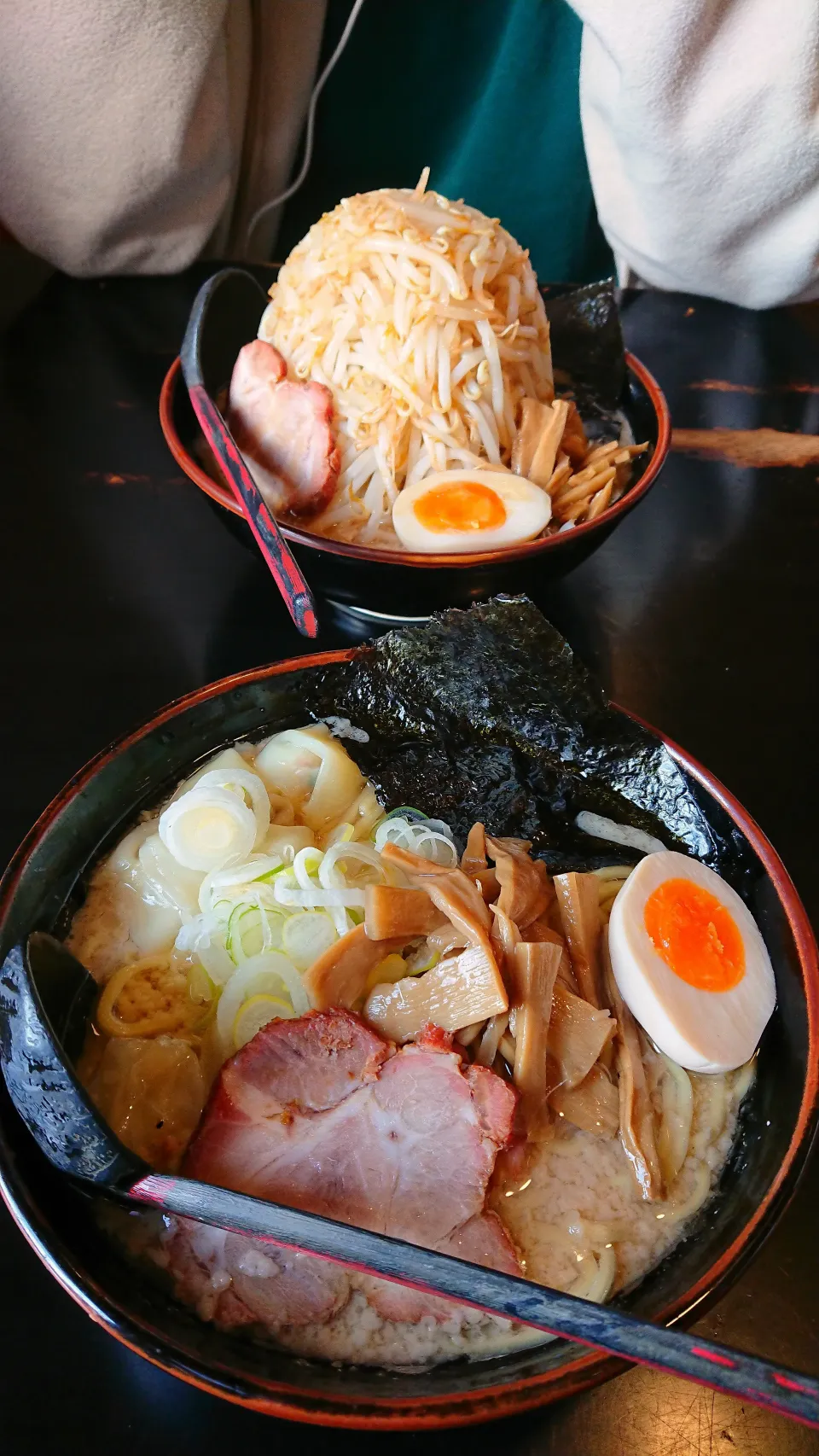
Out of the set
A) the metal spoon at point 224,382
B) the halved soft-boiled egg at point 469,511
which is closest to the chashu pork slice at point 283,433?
the metal spoon at point 224,382

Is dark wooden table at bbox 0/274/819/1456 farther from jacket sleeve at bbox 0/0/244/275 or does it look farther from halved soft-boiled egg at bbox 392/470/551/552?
halved soft-boiled egg at bbox 392/470/551/552

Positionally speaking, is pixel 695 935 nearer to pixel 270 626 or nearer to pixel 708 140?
pixel 270 626

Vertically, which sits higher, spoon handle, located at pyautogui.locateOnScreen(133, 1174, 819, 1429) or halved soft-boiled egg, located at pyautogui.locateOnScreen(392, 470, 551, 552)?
halved soft-boiled egg, located at pyautogui.locateOnScreen(392, 470, 551, 552)

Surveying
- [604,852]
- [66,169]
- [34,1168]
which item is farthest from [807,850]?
[66,169]

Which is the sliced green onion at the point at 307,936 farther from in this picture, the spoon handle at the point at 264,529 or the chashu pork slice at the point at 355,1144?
the spoon handle at the point at 264,529

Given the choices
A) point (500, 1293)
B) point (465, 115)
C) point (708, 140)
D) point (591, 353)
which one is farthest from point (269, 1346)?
point (465, 115)

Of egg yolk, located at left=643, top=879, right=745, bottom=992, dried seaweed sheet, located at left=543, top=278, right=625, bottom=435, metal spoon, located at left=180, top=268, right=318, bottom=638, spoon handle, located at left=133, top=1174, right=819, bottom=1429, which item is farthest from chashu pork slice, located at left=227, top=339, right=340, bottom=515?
spoon handle, located at left=133, top=1174, right=819, bottom=1429
